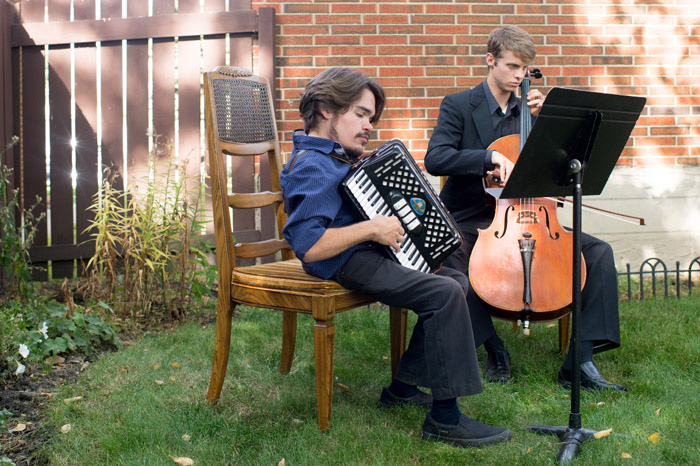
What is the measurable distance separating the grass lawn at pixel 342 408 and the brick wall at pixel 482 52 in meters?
2.05

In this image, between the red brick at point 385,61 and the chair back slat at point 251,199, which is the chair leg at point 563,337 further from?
the red brick at point 385,61

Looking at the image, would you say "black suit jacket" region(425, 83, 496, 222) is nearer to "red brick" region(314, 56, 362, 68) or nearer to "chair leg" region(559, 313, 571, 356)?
"chair leg" region(559, 313, 571, 356)

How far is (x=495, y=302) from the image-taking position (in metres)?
3.05

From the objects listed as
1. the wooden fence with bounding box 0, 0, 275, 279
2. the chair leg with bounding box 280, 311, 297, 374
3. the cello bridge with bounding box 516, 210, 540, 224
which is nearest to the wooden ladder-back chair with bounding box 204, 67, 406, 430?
the chair leg with bounding box 280, 311, 297, 374

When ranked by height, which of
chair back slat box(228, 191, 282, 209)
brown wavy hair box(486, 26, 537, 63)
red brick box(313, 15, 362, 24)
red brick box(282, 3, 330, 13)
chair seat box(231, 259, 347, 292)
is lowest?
chair seat box(231, 259, 347, 292)

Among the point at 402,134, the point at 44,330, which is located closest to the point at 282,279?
the point at 44,330

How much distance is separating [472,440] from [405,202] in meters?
0.91

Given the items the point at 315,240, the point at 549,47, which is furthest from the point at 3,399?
the point at 549,47

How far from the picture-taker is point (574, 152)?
Result: 8.43 feet

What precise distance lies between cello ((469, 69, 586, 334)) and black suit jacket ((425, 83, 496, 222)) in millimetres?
470

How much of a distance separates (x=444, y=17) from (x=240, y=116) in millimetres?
2749

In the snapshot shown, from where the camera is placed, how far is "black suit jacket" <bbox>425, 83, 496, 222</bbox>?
3.64 metres

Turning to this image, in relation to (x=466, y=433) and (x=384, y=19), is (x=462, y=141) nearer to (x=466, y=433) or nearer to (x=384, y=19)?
(x=466, y=433)

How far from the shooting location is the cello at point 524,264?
3.02 metres
